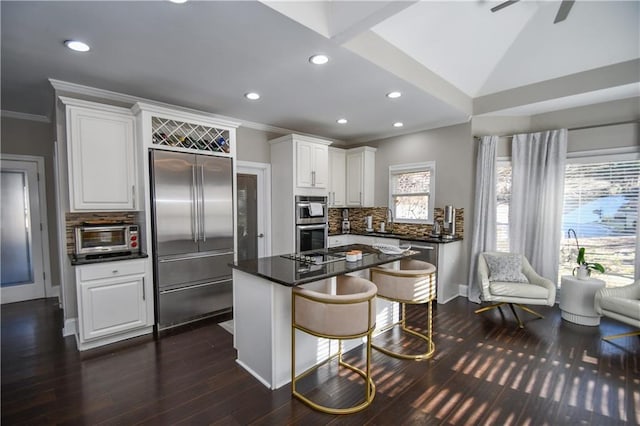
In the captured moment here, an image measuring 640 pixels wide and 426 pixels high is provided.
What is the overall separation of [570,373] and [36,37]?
505 centimetres

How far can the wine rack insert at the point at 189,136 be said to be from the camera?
3348 millimetres

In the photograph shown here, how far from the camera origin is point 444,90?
363cm

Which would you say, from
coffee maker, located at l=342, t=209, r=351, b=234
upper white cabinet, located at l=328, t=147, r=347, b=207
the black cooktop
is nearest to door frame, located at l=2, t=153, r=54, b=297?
the black cooktop

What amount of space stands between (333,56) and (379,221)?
365cm

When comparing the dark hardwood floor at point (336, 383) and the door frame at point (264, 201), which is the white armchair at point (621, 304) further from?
the door frame at point (264, 201)

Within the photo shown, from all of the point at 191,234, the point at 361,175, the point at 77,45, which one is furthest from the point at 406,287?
the point at 77,45

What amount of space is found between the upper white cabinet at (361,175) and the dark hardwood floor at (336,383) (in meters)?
2.85

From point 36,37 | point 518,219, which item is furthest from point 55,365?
point 518,219

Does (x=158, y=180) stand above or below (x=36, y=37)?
below

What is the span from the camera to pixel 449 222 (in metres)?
4.54

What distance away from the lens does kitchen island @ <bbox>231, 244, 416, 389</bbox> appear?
2.27 m

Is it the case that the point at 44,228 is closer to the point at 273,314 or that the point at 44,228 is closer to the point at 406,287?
the point at 273,314

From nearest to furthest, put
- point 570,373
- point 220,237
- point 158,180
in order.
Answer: point 570,373, point 158,180, point 220,237

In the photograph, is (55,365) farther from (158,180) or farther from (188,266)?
(158,180)
